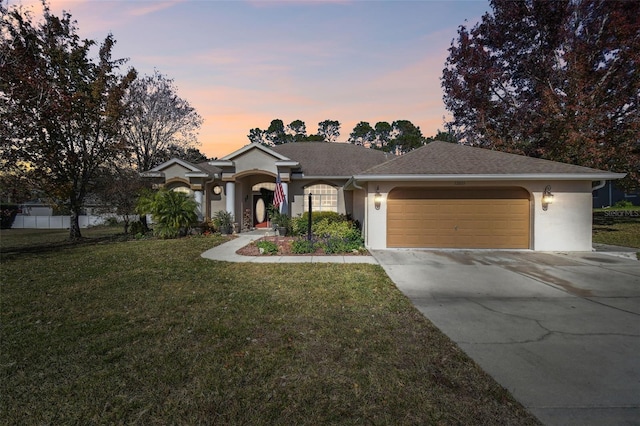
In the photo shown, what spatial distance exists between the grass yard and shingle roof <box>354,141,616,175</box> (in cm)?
567

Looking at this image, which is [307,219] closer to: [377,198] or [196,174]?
[377,198]

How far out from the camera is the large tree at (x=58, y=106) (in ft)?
33.3

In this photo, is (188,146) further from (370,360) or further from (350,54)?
(370,360)

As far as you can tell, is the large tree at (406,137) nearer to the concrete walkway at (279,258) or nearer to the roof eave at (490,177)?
the roof eave at (490,177)

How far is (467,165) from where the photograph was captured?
10695 mm

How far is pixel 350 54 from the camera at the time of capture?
39.9 feet

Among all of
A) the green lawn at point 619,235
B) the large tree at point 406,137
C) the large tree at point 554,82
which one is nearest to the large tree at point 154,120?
the large tree at point 554,82

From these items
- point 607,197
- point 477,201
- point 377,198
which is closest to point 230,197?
point 377,198

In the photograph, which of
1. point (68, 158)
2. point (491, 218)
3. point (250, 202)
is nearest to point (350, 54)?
point (491, 218)

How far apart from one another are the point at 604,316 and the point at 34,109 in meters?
17.4

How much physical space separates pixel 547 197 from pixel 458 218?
2.96m

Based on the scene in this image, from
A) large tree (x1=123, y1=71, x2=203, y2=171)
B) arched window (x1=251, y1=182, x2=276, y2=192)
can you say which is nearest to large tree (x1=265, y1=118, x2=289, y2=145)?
large tree (x1=123, y1=71, x2=203, y2=171)

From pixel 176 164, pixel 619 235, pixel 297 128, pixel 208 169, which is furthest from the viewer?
pixel 297 128

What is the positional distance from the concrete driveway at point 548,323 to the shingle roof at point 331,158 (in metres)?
8.96
